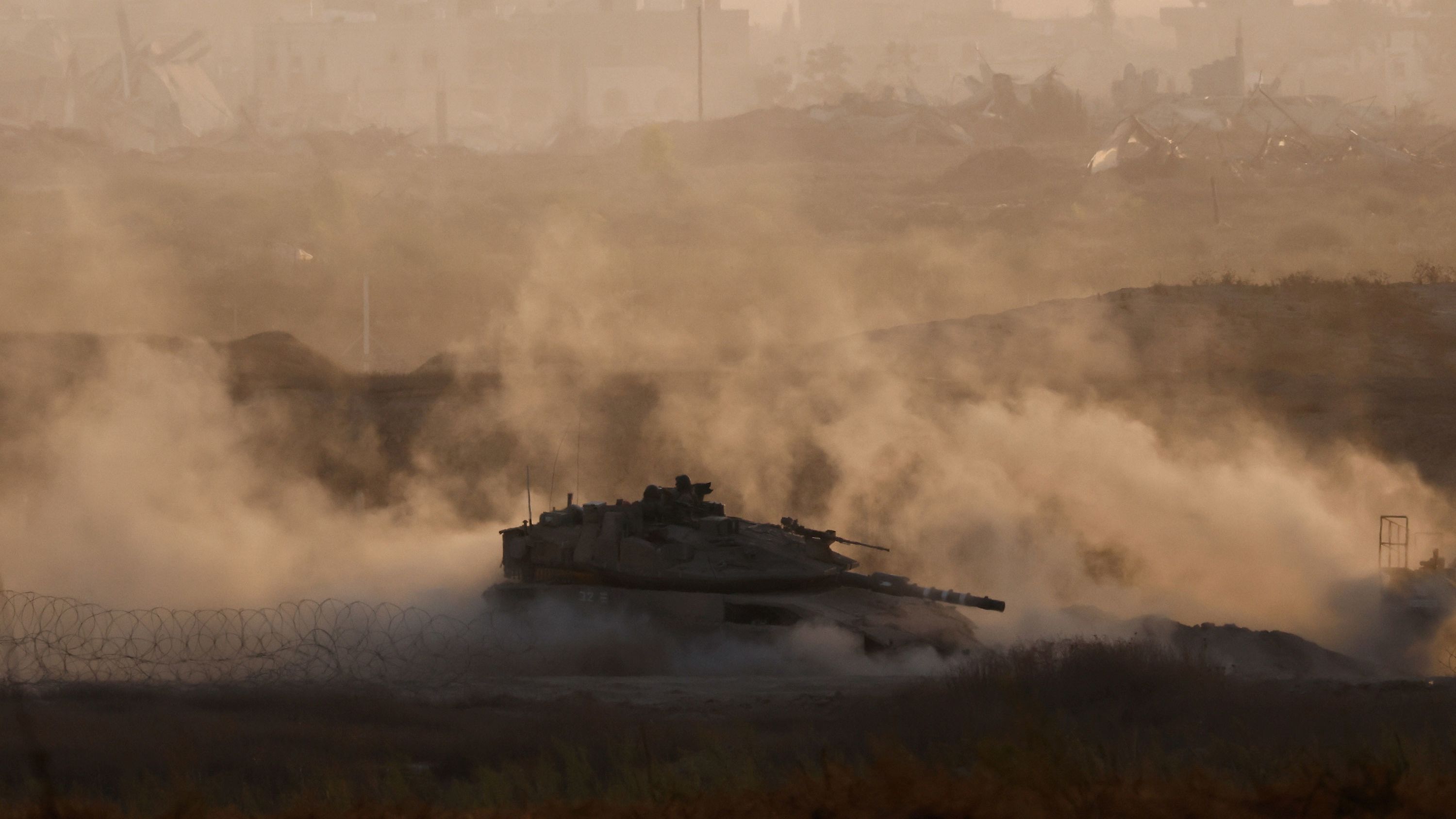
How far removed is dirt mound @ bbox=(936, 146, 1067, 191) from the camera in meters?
65.6

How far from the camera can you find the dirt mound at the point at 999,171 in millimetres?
65625

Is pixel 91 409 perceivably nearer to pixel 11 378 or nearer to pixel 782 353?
pixel 11 378

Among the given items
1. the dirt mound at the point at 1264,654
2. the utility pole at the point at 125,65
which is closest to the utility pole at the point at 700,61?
the utility pole at the point at 125,65

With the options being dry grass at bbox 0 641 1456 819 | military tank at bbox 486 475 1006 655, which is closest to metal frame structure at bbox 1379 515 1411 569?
military tank at bbox 486 475 1006 655

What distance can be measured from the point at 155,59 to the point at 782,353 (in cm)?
5555

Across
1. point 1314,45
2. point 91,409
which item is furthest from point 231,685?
point 1314,45

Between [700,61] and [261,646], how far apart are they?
2959 inches

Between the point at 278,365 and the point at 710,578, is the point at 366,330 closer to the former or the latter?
the point at 278,365

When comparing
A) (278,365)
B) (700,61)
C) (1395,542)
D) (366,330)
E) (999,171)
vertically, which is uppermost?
(700,61)

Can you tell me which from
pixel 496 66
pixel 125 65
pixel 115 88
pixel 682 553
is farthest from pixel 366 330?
pixel 496 66

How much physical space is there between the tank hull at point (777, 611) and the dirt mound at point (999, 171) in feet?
149

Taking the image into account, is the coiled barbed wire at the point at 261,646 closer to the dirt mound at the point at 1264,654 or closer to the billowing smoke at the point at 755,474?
the billowing smoke at the point at 755,474

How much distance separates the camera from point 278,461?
117 feet

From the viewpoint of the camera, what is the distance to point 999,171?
66500 millimetres
